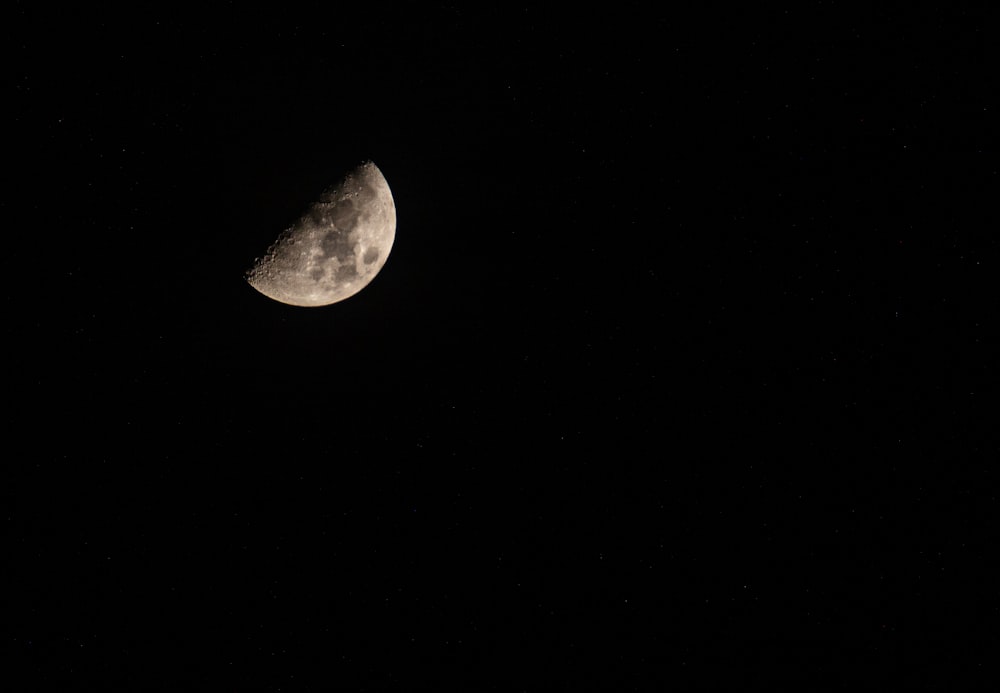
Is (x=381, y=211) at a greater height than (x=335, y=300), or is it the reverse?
(x=381, y=211)

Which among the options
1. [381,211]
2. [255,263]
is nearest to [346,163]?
[381,211]

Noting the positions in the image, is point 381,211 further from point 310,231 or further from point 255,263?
point 255,263

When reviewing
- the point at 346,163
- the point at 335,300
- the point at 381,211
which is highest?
the point at 346,163

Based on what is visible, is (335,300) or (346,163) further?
(335,300)

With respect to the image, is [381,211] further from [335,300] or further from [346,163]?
[335,300]

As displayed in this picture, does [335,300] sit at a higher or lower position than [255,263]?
lower

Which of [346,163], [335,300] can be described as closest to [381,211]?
[346,163]

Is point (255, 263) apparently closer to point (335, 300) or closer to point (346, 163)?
point (335, 300)
